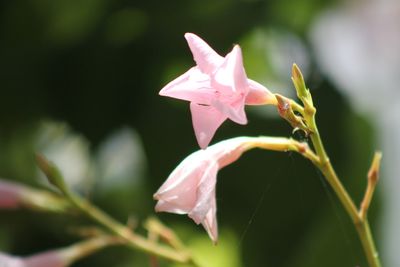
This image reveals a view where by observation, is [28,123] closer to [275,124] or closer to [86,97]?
[86,97]

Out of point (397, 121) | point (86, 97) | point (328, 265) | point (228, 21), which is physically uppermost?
point (228, 21)

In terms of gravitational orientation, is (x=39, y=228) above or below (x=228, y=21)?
below

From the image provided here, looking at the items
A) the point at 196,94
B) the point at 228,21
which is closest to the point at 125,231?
the point at 196,94

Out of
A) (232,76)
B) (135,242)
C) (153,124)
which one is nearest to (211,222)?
(232,76)

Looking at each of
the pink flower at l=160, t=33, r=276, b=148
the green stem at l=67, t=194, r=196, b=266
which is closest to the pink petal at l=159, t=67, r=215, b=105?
the pink flower at l=160, t=33, r=276, b=148

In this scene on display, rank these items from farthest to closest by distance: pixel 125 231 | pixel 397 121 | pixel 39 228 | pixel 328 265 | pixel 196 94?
pixel 397 121 → pixel 39 228 → pixel 328 265 → pixel 125 231 → pixel 196 94

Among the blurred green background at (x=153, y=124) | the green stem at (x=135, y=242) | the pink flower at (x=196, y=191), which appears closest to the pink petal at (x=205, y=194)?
the pink flower at (x=196, y=191)
